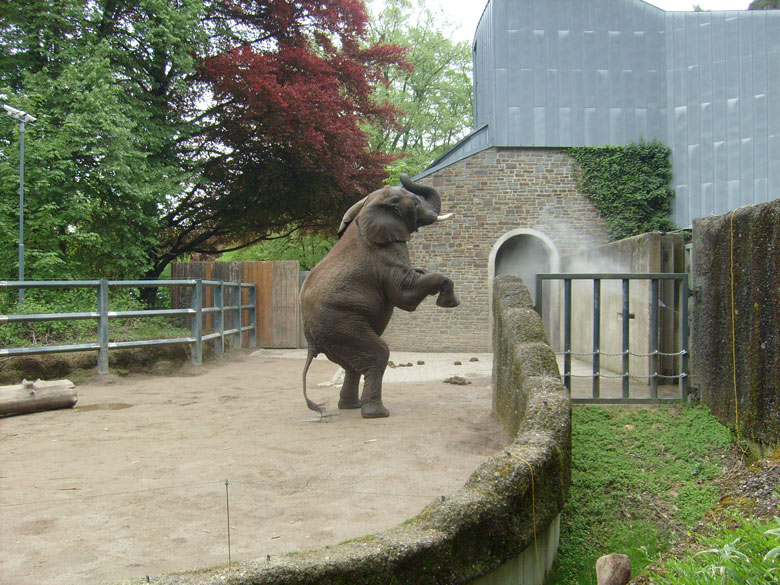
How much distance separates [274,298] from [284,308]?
325mm

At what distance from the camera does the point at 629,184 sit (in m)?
15.8

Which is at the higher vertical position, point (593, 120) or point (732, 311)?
point (593, 120)

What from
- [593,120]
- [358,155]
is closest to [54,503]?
[358,155]

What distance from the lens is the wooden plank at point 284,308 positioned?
15.0 meters

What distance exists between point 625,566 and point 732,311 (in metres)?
2.63

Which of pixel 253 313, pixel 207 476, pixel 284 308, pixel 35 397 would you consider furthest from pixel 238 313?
pixel 207 476

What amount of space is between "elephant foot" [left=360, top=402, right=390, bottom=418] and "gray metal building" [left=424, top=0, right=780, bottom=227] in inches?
424

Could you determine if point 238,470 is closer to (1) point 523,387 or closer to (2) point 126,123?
(1) point 523,387

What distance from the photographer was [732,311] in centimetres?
532

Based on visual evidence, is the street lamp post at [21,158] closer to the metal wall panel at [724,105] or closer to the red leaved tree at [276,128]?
the red leaved tree at [276,128]

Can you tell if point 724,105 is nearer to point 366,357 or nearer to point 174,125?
point 174,125

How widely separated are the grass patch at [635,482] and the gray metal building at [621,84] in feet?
36.5

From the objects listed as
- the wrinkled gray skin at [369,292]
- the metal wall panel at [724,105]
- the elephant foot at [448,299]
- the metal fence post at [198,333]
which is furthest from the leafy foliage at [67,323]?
the metal wall panel at [724,105]

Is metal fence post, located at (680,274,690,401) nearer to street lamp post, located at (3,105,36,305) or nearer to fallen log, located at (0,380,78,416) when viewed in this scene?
fallen log, located at (0,380,78,416)
